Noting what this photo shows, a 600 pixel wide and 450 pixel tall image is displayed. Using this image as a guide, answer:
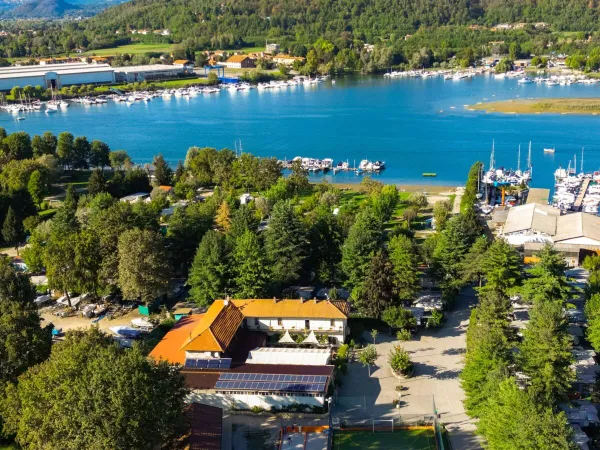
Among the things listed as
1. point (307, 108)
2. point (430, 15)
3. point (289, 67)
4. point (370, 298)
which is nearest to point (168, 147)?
point (307, 108)

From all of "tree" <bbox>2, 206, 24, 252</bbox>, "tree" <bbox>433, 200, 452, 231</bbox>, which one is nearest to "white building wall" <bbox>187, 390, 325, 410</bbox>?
"tree" <bbox>433, 200, 452, 231</bbox>

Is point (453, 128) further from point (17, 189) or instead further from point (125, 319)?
point (125, 319)

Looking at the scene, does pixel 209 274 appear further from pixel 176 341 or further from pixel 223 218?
pixel 223 218

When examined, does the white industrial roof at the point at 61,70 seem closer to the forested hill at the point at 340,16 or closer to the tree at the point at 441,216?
the forested hill at the point at 340,16

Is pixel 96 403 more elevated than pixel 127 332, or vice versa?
pixel 96 403

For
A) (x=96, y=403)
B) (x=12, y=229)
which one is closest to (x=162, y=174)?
(x=12, y=229)

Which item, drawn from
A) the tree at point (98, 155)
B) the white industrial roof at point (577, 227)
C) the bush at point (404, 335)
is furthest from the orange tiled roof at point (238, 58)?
the bush at point (404, 335)
